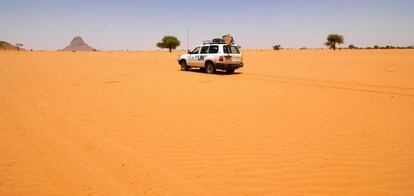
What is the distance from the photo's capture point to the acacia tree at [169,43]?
80.2 m

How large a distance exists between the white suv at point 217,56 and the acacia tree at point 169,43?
61454mm

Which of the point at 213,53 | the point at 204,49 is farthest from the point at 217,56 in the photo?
the point at 204,49

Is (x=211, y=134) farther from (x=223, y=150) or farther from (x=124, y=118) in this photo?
(x=124, y=118)

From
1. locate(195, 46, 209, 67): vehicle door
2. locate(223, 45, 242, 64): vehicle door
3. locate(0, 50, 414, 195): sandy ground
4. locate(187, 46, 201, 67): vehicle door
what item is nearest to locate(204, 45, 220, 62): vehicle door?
locate(195, 46, 209, 67): vehicle door

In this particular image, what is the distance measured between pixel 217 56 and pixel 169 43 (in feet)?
209

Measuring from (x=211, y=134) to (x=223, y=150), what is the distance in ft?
3.19

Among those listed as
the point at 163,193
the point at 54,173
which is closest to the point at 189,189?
the point at 163,193

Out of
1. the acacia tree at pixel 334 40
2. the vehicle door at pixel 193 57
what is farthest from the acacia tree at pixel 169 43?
the vehicle door at pixel 193 57

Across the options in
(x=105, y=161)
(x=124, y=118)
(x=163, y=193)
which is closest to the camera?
(x=163, y=193)

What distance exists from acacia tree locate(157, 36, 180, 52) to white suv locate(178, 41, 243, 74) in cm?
6145

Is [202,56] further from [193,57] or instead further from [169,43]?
[169,43]

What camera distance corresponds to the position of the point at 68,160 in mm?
4887

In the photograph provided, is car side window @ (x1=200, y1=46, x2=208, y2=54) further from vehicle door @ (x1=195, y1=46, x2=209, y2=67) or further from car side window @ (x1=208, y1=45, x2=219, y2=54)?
car side window @ (x1=208, y1=45, x2=219, y2=54)

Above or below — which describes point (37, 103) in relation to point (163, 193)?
above
